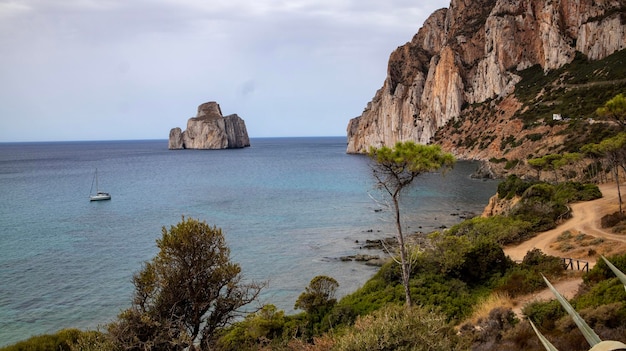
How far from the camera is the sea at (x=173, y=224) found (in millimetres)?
23578

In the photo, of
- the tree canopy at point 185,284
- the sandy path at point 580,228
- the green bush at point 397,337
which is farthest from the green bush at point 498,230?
the green bush at point 397,337

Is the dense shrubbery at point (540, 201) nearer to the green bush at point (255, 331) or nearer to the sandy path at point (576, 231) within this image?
the sandy path at point (576, 231)

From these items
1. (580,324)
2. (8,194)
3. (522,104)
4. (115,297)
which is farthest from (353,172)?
(580,324)

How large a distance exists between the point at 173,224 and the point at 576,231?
33.1m

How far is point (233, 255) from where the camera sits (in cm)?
3142

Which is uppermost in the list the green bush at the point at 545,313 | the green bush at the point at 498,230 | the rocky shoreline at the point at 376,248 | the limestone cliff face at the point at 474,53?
the limestone cliff face at the point at 474,53

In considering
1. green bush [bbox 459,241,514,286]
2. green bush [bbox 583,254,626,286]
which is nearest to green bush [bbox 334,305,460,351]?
green bush [bbox 583,254,626,286]

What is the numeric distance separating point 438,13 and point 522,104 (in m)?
63.5

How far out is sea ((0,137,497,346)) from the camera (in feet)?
77.4

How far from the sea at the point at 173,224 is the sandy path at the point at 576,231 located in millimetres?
6152

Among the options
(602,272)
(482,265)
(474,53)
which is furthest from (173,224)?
(474,53)

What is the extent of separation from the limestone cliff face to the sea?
128ft

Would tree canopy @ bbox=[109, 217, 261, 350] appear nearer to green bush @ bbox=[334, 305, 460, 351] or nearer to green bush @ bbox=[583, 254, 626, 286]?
green bush @ bbox=[334, 305, 460, 351]

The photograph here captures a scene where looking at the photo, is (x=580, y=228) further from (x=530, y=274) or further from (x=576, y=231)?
(x=530, y=274)
